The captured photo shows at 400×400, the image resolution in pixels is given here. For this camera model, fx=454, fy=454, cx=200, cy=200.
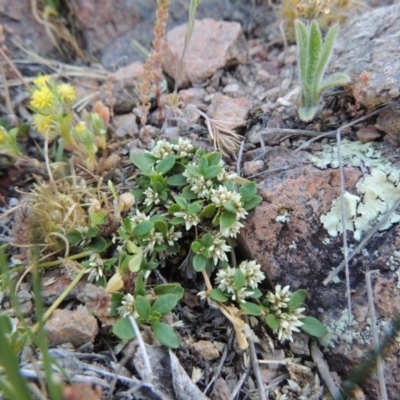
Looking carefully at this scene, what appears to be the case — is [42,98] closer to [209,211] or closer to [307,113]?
[209,211]

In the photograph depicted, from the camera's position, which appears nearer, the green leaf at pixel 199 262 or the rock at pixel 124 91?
the green leaf at pixel 199 262

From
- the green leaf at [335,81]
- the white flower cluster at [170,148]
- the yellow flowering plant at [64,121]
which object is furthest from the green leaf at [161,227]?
the green leaf at [335,81]

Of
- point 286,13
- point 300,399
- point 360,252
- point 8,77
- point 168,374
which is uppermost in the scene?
point 286,13

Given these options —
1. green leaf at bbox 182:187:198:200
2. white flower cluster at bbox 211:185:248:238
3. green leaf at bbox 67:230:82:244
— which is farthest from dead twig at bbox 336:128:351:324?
green leaf at bbox 67:230:82:244

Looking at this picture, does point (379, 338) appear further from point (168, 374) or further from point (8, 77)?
point (8, 77)

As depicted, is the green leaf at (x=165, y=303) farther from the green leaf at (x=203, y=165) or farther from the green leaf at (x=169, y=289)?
the green leaf at (x=203, y=165)

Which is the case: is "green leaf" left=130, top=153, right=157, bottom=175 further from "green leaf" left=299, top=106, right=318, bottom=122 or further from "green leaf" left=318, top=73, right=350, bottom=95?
"green leaf" left=318, top=73, right=350, bottom=95

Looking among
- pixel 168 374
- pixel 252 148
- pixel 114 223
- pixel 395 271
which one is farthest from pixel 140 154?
pixel 395 271
